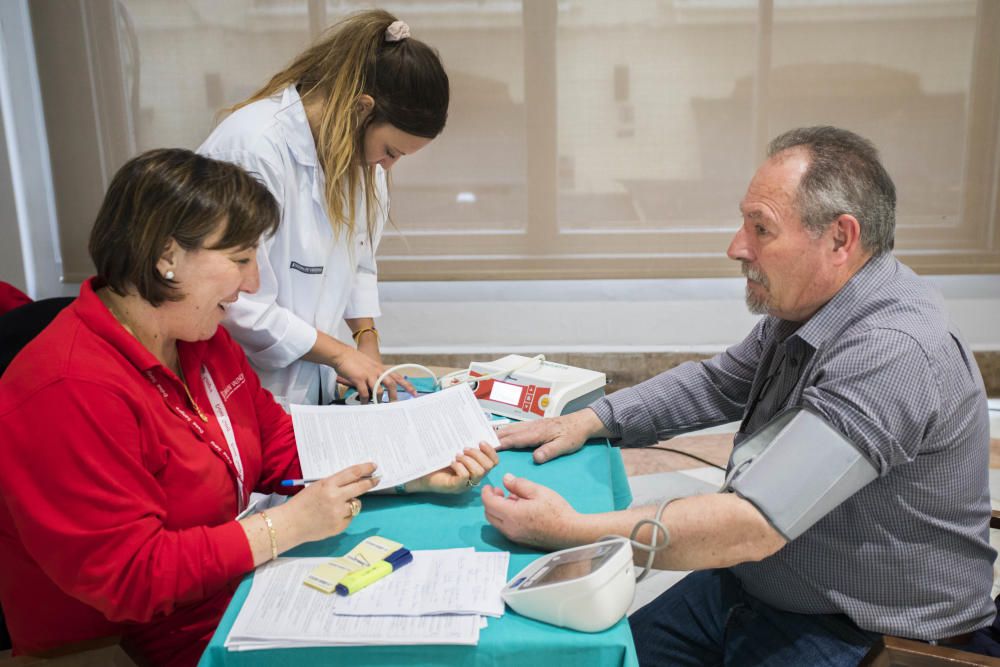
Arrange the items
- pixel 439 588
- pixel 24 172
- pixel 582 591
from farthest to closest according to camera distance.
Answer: pixel 24 172, pixel 439 588, pixel 582 591

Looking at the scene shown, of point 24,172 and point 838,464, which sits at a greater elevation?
point 24,172

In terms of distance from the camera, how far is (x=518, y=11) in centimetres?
338

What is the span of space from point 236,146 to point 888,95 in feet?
9.16

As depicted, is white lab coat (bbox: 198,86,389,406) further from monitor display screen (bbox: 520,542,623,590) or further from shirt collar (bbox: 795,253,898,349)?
shirt collar (bbox: 795,253,898,349)

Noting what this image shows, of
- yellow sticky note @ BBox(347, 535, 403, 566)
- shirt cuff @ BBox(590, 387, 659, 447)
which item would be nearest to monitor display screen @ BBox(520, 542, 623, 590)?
yellow sticky note @ BBox(347, 535, 403, 566)

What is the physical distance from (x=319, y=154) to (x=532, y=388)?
0.73 metres

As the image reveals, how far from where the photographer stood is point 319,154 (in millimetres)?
1876

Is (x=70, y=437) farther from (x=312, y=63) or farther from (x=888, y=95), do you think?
(x=888, y=95)

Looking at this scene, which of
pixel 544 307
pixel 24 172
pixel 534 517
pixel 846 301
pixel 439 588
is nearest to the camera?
pixel 439 588

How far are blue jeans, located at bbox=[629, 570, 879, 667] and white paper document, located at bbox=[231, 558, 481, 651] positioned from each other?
0.59 m

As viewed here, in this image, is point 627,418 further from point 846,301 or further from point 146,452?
point 146,452

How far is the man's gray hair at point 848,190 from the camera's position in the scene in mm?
1290

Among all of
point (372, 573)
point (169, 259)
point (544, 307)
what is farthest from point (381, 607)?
point (544, 307)

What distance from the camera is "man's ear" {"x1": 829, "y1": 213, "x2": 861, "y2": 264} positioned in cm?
129
